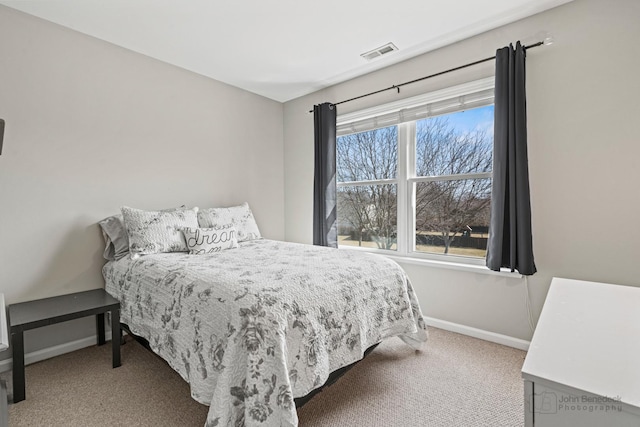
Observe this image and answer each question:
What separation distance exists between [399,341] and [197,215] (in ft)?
6.79

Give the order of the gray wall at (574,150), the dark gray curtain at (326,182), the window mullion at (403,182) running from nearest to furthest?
the gray wall at (574,150), the window mullion at (403,182), the dark gray curtain at (326,182)

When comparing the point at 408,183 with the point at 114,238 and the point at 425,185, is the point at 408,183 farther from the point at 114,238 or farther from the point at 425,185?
the point at 114,238

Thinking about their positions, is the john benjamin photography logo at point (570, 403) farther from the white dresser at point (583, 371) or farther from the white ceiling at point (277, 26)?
the white ceiling at point (277, 26)

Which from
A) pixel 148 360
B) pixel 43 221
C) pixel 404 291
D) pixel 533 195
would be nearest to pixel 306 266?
pixel 404 291

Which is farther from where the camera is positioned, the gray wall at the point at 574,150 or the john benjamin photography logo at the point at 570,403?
the gray wall at the point at 574,150

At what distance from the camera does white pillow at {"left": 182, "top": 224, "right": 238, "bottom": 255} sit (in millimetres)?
2432

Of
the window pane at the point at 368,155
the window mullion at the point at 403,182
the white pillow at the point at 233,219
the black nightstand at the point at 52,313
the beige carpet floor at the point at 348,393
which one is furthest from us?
the window pane at the point at 368,155

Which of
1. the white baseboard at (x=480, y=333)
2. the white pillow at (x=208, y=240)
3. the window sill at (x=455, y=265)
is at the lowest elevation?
the white baseboard at (x=480, y=333)

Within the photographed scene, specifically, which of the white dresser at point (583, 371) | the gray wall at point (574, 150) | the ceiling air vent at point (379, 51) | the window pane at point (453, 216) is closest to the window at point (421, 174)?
the window pane at point (453, 216)

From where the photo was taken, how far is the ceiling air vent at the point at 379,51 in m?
2.66

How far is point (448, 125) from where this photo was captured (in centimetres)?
279

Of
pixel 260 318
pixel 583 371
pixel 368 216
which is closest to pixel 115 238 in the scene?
pixel 260 318

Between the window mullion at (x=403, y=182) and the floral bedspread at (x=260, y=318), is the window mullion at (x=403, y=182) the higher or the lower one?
the higher one

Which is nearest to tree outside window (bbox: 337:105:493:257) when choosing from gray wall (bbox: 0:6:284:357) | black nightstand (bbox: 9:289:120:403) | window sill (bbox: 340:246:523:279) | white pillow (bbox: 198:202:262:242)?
window sill (bbox: 340:246:523:279)
